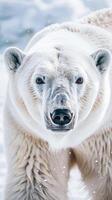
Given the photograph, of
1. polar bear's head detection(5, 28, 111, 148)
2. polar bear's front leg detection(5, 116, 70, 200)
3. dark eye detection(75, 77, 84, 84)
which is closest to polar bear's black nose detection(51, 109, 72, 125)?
polar bear's head detection(5, 28, 111, 148)

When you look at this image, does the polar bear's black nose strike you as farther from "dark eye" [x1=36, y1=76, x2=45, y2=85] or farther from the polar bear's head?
"dark eye" [x1=36, y1=76, x2=45, y2=85]

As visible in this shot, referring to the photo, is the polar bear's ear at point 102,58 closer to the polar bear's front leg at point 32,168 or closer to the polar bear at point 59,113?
the polar bear at point 59,113

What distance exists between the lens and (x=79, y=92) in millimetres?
4375

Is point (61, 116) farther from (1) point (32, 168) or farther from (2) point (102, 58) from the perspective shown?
(1) point (32, 168)

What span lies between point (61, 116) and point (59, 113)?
0.07 feet

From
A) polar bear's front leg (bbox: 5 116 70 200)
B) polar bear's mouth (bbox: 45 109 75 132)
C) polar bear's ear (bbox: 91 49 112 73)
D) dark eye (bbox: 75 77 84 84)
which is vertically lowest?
polar bear's front leg (bbox: 5 116 70 200)

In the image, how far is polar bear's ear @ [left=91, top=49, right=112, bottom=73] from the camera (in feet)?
15.1

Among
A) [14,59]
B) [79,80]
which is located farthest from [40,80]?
[14,59]

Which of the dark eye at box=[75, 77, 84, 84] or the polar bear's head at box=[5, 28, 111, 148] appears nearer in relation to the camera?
the polar bear's head at box=[5, 28, 111, 148]

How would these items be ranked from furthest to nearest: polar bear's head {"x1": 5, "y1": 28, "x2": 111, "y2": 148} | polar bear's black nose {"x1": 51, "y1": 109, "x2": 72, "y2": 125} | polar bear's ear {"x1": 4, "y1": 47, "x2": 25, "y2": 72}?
polar bear's ear {"x1": 4, "y1": 47, "x2": 25, "y2": 72} < polar bear's head {"x1": 5, "y1": 28, "x2": 111, "y2": 148} < polar bear's black nose {"x1": 51, "y1": 109, "x2": 72, "y2": 125}

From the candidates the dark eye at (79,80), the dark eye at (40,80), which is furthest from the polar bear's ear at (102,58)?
the dark eye at (40,80)

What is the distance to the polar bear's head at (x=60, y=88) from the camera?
4156mm

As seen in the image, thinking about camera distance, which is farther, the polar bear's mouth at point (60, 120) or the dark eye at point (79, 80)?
the dark eye at point (79, 80)

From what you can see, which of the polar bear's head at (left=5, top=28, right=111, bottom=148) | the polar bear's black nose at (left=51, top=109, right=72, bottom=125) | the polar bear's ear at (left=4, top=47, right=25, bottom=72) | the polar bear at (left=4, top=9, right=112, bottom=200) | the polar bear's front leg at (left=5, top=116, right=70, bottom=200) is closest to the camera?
the polar bear's black nose at (left=51, top=109, right=72, bottom=125)
